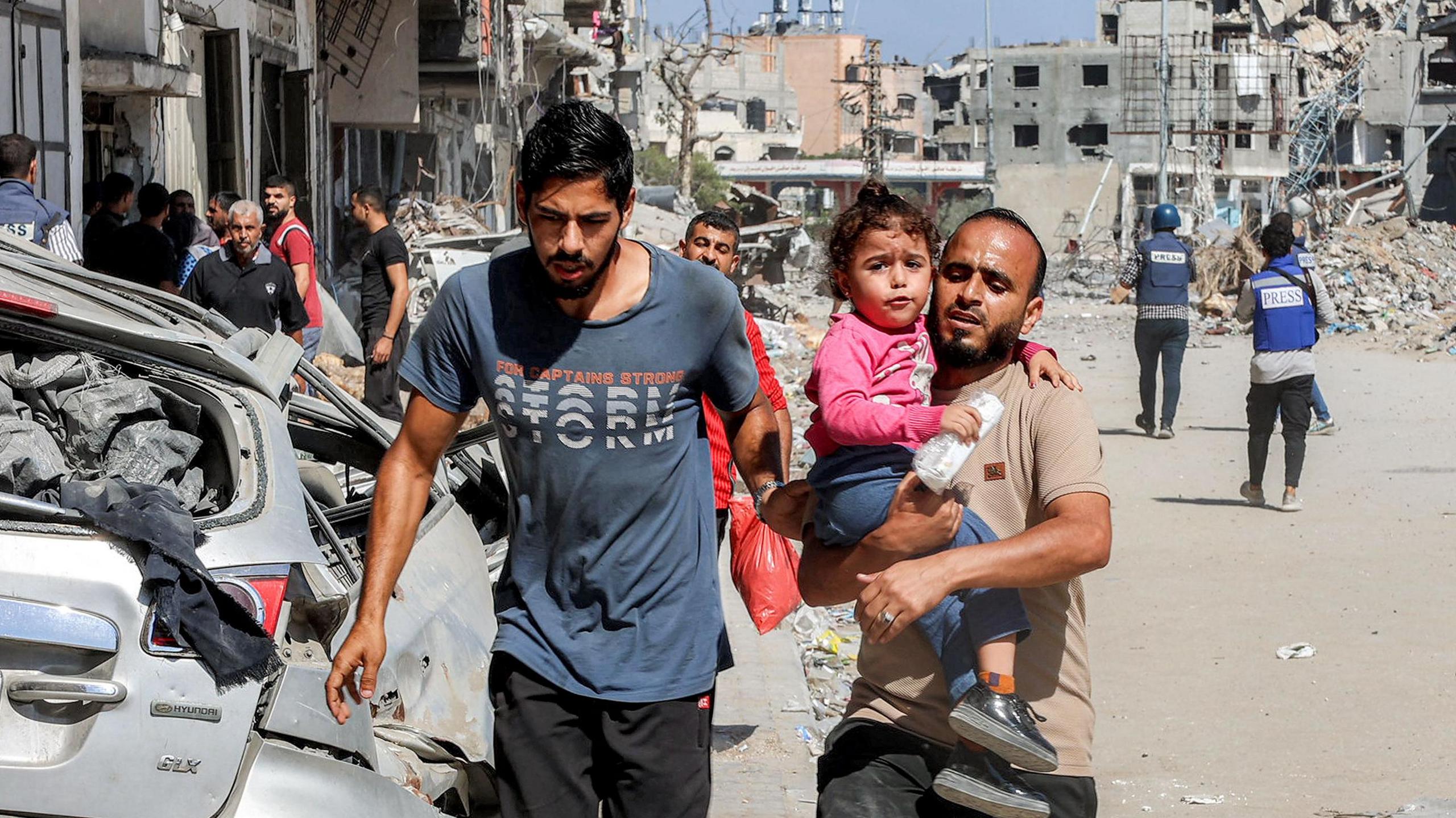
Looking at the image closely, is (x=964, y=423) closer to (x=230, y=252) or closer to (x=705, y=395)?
(x=705, y=395)

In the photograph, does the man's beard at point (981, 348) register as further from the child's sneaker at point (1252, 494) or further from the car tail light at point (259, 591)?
the child's sneaker at point (1252, 494)

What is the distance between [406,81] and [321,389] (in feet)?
52.2

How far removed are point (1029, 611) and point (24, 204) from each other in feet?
21.7

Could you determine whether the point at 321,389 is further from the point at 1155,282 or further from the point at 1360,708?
the point at 1155,282

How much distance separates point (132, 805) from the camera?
3.00 metres

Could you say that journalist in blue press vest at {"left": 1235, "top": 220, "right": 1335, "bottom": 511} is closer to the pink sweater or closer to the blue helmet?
the blue helmet

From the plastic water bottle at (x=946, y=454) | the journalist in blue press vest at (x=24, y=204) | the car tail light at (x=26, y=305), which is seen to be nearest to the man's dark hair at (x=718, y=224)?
the car tail light at (x=26, y=305)

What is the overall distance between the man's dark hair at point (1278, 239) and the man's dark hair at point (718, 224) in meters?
5.78

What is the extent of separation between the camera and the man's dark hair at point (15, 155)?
8.05 m

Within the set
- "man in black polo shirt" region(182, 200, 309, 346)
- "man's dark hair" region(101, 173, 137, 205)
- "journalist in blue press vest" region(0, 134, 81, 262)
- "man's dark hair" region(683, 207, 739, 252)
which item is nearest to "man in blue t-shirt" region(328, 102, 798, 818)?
"man's dark hair" region(683, 207, 739, 252)

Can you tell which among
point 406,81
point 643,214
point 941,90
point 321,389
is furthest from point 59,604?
point 941,90

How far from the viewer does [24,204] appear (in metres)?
8.00

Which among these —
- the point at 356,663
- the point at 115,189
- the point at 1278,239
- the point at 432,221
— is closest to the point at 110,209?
the point at 115,189

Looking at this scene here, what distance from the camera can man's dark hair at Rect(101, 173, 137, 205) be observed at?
32.7 ft
